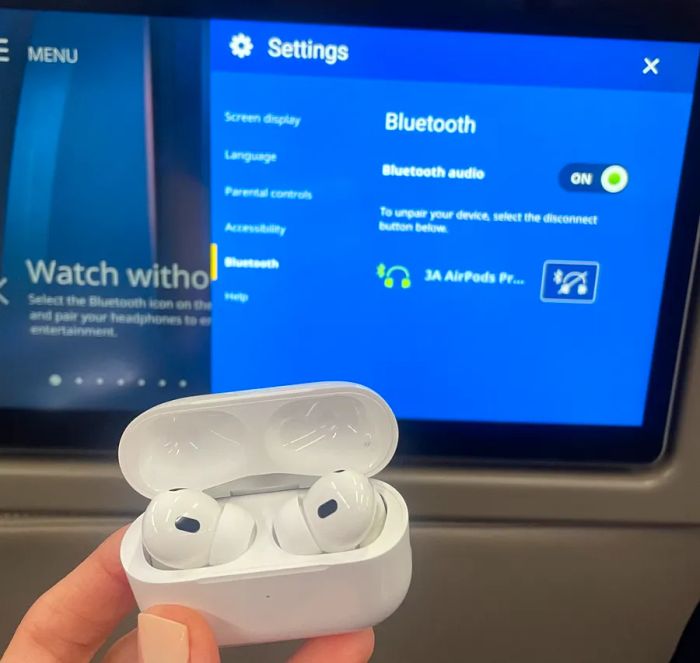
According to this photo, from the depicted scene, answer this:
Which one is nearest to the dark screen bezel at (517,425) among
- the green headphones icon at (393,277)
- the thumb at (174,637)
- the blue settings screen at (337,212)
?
the blue settings screen at (337,212)

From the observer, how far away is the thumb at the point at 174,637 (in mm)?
389

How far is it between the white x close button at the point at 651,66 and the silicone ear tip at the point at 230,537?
0.40 meters

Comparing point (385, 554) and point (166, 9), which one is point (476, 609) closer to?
point (385, 554)

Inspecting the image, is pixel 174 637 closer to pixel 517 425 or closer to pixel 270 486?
pixel 270 486

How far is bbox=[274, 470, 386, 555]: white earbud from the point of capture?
0.41m

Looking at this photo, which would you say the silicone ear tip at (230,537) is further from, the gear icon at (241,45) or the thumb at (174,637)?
the gear icon at (241,45)

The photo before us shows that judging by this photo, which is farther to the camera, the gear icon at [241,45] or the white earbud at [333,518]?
the gear icon at [241,45]

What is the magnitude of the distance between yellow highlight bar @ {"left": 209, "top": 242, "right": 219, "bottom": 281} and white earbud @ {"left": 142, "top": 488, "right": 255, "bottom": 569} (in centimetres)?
20

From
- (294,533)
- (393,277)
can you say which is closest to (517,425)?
(393,277)

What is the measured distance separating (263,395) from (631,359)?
12.3 inches

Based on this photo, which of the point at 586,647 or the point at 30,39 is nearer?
the point at 30,39

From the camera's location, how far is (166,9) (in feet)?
1.75

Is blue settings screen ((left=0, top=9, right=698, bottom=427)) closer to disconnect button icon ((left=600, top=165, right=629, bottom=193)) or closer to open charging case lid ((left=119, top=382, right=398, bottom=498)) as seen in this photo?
disconnect button icon ((left=600, top=165, right=629, bottom=193))

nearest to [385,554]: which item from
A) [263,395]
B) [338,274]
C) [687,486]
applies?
Answer: [263,395]
